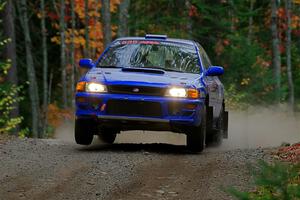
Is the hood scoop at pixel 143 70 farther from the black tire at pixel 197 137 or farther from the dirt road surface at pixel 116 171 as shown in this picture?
the dirt road surface at pixel 116 171

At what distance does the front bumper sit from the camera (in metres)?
12.2

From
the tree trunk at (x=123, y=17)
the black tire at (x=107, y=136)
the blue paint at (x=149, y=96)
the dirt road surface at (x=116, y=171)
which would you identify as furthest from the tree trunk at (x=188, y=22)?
the blue paint at (x=149, y=96)

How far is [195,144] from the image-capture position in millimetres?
12703

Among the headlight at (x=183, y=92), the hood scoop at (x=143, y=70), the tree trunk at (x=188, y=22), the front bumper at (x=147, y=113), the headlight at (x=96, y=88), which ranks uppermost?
the hood scoop at (x=143, y=70)

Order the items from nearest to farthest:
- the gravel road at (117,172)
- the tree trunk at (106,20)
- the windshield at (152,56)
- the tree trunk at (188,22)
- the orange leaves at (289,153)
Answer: the gravel road at (117,172)
the orange leaves at (289,153)
the windshield at (152,56)
the tree trunk at (106,20)
the tree trunk at (188,22)

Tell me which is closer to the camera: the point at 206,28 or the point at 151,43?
the point at 151,43

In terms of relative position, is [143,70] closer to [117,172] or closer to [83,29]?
[117,172]

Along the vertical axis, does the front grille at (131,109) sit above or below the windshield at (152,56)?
below

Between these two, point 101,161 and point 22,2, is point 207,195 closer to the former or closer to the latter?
point 101,161

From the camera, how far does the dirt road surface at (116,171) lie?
8664mm

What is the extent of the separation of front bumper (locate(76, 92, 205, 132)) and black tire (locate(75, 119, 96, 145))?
0.31 m

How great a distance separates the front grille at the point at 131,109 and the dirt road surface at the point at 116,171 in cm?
61

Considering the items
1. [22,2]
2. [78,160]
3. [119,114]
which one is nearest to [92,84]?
[119,114]

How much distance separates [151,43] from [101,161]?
340 cm
